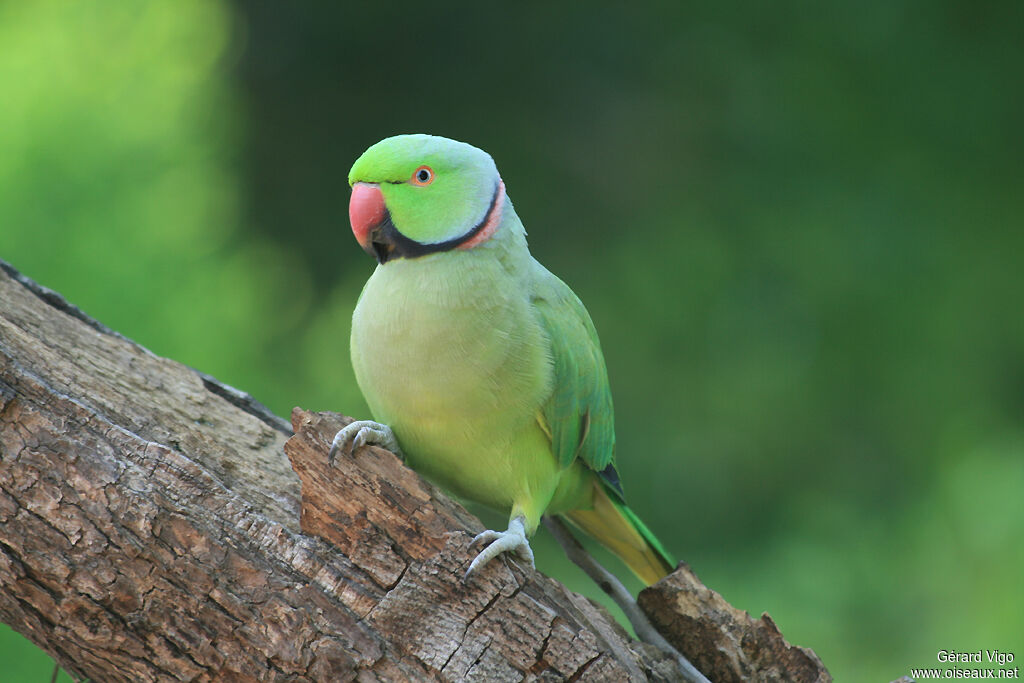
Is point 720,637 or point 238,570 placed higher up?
point 720,637

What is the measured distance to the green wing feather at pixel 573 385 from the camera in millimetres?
1903

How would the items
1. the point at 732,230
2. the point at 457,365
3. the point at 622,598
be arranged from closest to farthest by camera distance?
the point at 457,365, the point at 622,598, the point at 732,230

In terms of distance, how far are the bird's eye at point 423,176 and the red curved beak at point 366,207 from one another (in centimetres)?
7

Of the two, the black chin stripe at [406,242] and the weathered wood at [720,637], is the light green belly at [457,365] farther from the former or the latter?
the weathered wood at [720,637]

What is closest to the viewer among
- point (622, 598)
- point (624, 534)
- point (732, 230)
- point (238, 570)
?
point (238, 570)

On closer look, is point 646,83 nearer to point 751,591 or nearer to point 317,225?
point 317,225

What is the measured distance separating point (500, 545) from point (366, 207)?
666mm

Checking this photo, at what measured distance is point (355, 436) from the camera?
1.71 metres

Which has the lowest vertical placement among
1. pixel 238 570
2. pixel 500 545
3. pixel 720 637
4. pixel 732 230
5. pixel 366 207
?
pixel 238 570

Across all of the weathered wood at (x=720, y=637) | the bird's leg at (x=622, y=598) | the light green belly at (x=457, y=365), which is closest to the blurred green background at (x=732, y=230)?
the bird's leg at (x=622, y=598)

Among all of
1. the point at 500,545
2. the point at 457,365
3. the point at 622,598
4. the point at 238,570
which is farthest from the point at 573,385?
the point at 238,570

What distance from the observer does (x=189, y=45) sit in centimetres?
318

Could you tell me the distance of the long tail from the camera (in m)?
2.21

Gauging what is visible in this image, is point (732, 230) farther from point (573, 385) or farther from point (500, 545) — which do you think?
point (500, 545)
